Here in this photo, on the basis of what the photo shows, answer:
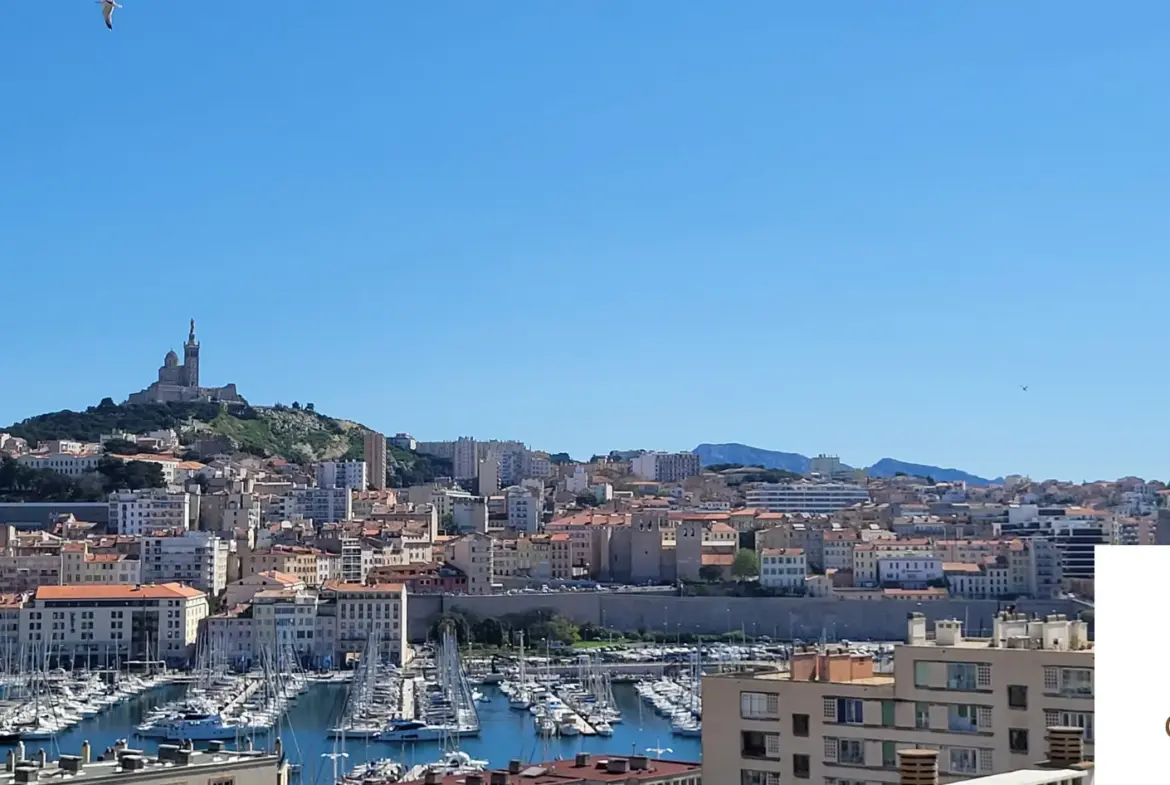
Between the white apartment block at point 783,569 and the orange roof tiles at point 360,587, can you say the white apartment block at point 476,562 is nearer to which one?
the orange roof tiles at point 360,587

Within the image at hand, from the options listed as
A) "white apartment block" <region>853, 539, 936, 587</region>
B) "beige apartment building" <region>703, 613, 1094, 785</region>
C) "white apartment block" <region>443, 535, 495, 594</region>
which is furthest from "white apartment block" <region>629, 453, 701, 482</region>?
"beige apartment building" <region>703, 613, 1094, 785</region>

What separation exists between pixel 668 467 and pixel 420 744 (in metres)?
43.4

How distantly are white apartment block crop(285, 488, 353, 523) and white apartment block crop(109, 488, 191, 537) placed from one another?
5.17 meters

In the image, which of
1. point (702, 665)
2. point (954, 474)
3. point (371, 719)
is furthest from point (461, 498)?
point (954, 474)

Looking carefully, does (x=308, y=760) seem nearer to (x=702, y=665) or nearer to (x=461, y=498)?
(x=702, y=665)

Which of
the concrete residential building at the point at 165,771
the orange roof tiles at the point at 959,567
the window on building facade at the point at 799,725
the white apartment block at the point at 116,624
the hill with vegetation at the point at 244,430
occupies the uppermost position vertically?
the hill with vegetation at the point at 244,430

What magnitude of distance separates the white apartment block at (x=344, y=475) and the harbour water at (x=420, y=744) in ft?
82.5

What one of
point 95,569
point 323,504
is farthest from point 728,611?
point 323,504

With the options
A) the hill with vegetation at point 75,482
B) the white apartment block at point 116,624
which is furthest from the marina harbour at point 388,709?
the hill with vegetation at point 75,482

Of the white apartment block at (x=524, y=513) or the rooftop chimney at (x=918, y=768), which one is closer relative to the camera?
the rooftop chimney at (x=918, y=768)

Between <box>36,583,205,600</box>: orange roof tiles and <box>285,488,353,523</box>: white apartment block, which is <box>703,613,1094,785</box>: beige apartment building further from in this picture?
<box>285,488,353,523</box>: white apartment block

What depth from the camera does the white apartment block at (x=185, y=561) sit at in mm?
34156

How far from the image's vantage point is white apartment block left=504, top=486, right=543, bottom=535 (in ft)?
145

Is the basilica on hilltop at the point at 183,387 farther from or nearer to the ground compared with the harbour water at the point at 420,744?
farther from the ground
